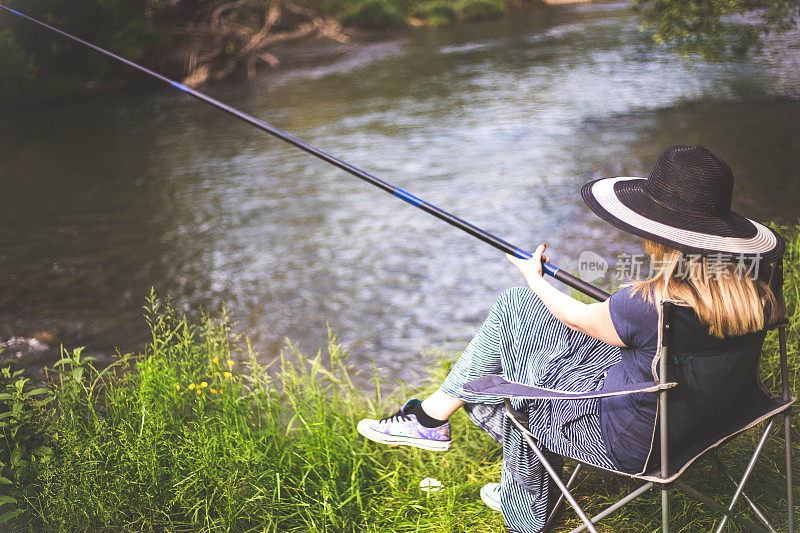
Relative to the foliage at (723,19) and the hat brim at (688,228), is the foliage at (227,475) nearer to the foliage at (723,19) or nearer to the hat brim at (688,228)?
the hat brim at (688,228)

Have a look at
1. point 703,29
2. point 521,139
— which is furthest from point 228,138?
point 703,29

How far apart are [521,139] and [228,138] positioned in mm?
2682

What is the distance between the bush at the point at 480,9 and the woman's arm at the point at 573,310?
10381 mm

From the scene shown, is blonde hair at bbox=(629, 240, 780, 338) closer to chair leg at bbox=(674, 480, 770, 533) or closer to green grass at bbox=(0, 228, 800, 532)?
chair leg at bbox=(674, 480, 770, 533)

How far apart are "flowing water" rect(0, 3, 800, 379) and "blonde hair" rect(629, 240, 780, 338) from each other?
1839 mm

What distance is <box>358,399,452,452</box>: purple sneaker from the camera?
161 cm

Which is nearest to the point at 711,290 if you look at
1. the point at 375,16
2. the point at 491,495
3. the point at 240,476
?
the point at 491,495

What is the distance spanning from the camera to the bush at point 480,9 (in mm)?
10938

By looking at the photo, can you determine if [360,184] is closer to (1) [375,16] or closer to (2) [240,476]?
(2) [240,476]

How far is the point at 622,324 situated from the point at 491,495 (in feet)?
2.07

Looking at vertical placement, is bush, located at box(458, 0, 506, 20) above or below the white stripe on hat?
above

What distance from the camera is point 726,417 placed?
129cm

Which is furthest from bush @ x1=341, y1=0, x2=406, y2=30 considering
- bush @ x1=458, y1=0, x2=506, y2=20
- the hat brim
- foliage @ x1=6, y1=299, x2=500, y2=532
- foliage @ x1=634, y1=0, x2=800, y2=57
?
the hat brim

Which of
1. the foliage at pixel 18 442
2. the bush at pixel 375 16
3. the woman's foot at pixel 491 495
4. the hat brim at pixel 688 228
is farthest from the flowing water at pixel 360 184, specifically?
the bush at pixel 375 16
